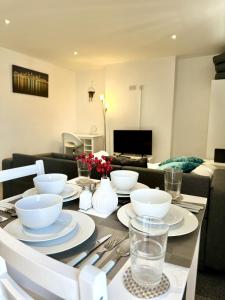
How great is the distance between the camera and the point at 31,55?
4.51 metres

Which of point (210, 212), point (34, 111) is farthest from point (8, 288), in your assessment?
point (34, 111)

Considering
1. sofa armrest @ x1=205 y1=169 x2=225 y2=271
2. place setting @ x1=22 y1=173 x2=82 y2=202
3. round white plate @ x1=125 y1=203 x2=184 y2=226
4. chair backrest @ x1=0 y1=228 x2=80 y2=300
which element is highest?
chair backrest @ x1=0 y1=228 x2=80 y2=300

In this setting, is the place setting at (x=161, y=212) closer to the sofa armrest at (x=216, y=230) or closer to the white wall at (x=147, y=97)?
the sofa armrest at (x=216, y=230)

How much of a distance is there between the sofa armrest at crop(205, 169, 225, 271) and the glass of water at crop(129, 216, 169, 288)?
115cm

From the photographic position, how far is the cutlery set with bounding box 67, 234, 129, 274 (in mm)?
633

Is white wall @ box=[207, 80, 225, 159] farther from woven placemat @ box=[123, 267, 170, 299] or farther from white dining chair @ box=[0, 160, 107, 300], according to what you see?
white dining chair @ box=[0, 160, 107, 300]

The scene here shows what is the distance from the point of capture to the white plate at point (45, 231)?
0.73 metres

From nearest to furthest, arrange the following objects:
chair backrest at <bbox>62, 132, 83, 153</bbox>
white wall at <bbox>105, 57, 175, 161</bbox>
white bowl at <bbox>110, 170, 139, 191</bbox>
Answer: white bowl at <bbox>110, 170, 139, 191</bbox>
white wall at <bbox>105, 57, 175, 161</bbox>
chair backrest at <bbox>62, 132, 83, 153</bbox>

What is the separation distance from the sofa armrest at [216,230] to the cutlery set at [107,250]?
44.1 inches

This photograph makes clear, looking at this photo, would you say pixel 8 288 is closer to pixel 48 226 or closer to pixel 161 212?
pixel 48 226

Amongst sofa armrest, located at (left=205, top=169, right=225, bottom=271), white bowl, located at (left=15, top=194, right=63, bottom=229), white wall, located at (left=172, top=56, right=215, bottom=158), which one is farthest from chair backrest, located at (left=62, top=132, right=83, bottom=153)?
white bowl, located at (left=15, top=194, right=63, bottom=229)

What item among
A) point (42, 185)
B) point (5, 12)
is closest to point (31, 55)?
point (5, 12)

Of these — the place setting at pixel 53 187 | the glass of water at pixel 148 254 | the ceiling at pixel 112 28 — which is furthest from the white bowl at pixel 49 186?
the ceiling at pixel 112 28

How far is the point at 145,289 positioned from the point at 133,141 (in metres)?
4.46
